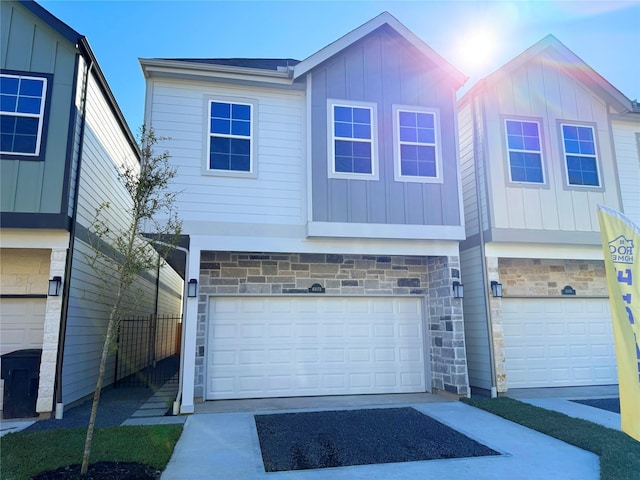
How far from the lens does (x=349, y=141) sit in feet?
29.2

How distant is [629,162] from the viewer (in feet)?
35.0

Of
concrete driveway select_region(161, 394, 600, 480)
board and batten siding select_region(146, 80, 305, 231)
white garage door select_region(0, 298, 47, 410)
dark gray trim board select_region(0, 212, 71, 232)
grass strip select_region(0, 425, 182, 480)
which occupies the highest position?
board and batten siding select_region(146, 80, 305, 231)

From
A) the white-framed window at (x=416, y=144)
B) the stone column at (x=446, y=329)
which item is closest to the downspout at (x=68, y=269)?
the white-framed window at (x=416, y=144)

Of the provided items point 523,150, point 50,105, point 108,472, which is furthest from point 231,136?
point 523,150

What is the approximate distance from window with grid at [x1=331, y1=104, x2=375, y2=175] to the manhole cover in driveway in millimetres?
4477

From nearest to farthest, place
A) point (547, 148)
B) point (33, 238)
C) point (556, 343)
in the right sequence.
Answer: point (33, 238), point (547, 148), point (556, 343)

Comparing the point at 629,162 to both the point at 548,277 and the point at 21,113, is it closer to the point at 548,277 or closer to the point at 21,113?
the point at 548,277

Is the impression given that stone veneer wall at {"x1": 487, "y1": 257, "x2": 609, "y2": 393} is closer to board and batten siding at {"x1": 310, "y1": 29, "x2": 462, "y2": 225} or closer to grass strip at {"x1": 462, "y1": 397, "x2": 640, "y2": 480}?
board and batten siding at {"x1": 310, "y1": 29, "x2": 462, "y2": 225}

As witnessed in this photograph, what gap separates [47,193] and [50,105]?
1.60m

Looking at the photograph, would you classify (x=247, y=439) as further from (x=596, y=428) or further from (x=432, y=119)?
(x=432, y=119)

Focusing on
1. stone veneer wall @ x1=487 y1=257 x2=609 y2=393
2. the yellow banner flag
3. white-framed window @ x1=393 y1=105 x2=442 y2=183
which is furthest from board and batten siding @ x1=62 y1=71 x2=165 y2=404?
stone veneer wall @ x1=487 y1=257 x2=609 y2=393

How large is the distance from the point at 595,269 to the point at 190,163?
380 inches

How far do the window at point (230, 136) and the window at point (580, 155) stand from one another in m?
6.94

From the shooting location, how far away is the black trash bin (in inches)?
283
